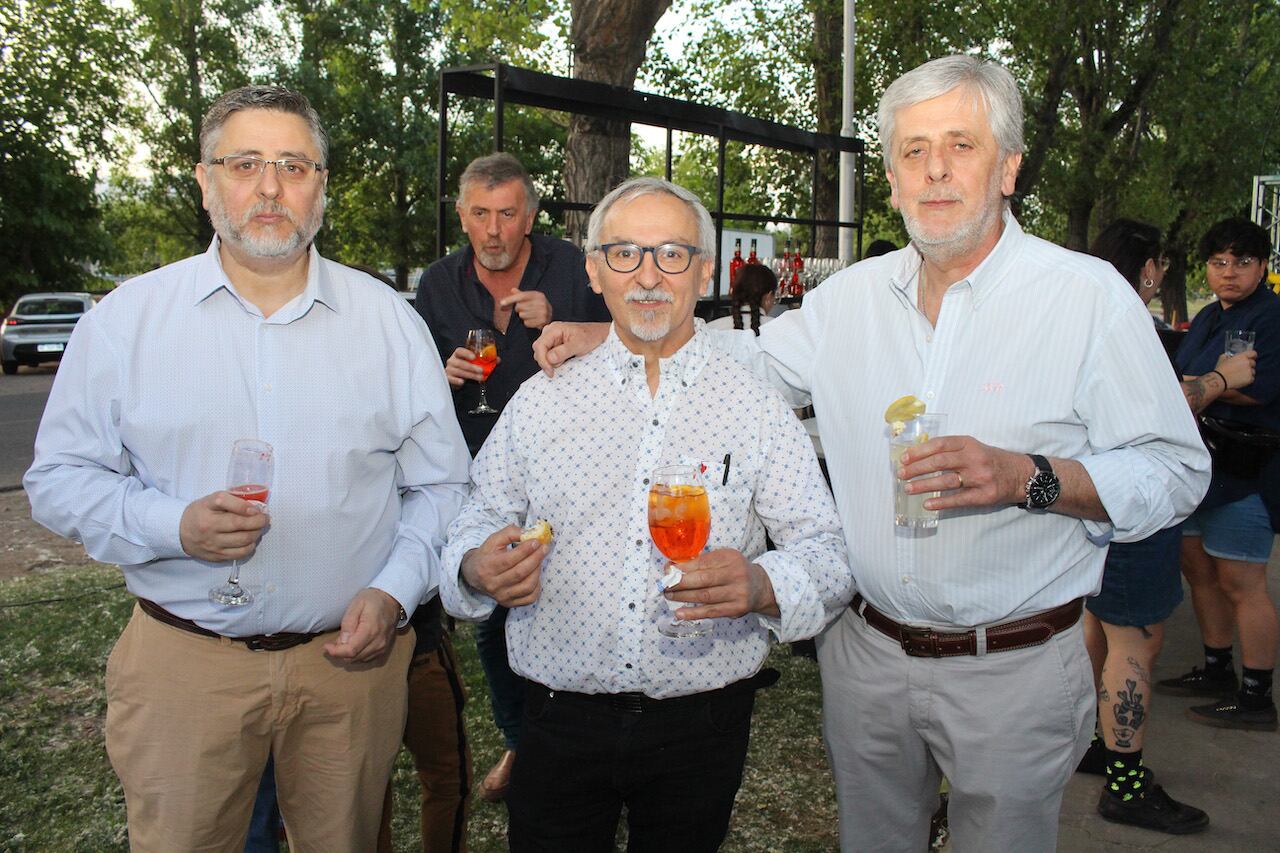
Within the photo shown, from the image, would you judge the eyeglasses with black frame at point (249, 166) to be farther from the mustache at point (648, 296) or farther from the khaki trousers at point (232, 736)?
the khaki trousers at point (232, 736)

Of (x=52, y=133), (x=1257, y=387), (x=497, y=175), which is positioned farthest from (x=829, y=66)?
(x=52, y=133)

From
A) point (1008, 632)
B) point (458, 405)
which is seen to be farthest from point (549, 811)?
point (458, 405)

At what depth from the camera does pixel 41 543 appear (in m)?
7.89

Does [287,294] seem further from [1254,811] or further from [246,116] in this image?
[1254,811]

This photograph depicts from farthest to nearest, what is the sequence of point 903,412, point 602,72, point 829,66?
1. point 829,66
2. point 602,72
3. point 903,412

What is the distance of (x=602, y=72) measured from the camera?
962cm

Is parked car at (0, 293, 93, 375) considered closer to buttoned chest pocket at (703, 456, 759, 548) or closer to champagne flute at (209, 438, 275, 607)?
champagne flute at (209, 438, 275, 607)

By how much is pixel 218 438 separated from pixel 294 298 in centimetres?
38

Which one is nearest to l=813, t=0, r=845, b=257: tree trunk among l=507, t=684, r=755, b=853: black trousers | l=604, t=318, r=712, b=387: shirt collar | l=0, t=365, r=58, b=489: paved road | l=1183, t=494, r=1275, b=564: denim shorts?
l=0, t=365, r=58, b=489: paved road

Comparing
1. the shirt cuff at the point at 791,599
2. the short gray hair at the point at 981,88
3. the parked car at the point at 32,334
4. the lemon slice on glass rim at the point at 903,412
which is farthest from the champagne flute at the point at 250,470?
the parked car at the point at 32,334

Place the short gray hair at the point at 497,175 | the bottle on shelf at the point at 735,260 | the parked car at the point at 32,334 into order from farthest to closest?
1. the parked car at the point at 32,334
2. the bottle on shelf at the point at 735,260
3. the short gray hair at the point at 497,175

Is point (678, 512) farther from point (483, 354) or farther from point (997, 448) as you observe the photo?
point (483, 354)

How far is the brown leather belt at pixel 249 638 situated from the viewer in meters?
2.47

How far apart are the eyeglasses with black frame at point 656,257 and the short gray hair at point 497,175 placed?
1.89m
